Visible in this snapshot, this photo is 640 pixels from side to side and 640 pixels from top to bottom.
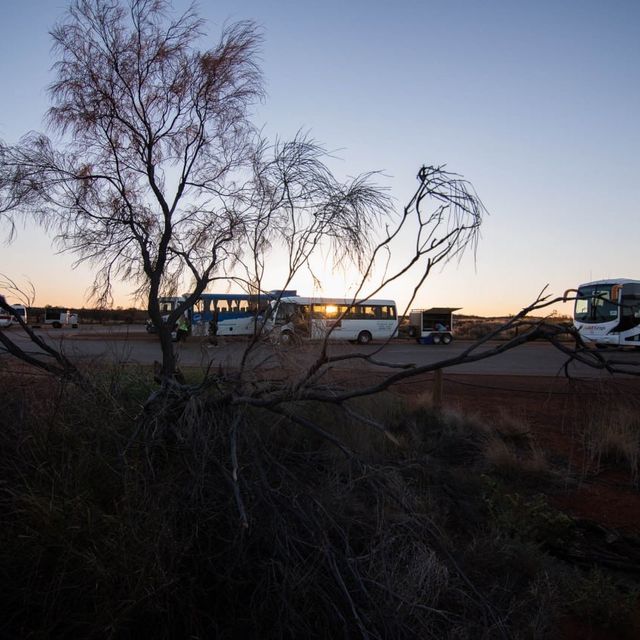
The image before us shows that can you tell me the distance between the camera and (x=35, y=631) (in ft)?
9.55

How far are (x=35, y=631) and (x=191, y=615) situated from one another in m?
0.76

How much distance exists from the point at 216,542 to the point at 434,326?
37851 mm

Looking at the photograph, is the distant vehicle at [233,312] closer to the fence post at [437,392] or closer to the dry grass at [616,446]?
the fence post at [437,392]

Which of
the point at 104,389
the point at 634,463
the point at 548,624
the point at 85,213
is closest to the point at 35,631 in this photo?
the point at 104,389

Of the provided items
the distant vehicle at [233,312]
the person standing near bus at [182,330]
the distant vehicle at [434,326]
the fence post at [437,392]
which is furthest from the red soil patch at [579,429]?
the distant vehicle at [434,326]

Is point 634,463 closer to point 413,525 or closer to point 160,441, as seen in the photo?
point 413,525

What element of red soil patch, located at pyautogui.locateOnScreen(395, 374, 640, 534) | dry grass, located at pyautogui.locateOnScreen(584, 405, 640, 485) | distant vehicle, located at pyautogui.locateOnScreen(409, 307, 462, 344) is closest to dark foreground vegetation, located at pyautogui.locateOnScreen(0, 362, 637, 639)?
red soil patch, located at pyautogui.locateOnScreen(395, 374, 640, 534)

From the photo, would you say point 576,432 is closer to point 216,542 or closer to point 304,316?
point 304,316

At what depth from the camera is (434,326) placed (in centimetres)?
4034

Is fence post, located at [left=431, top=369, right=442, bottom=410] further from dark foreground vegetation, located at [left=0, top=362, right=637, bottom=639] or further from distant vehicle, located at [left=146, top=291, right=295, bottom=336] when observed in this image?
dark foreground vegetation, located at [left=0, top=362, right=637, bottom=639]

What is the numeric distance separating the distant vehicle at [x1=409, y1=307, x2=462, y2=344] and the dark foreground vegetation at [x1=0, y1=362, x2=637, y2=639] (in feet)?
116

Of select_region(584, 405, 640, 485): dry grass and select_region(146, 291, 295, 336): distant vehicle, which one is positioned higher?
select_region(146, 291, 295, 336): distant vehicle

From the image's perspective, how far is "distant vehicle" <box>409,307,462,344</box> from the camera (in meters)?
39.8

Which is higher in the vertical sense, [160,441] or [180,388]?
[180,388]
